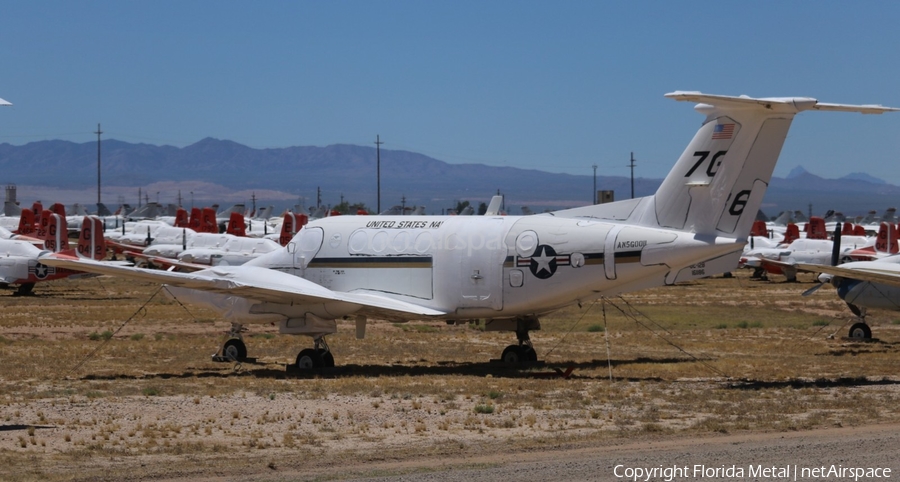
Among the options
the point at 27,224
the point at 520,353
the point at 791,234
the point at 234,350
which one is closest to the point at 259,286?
the point at 234,350

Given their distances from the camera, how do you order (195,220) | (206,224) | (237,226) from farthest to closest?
(195,220) < (206,224) < (237,226)

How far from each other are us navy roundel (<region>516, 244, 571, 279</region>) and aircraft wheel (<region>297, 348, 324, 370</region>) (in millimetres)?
4433

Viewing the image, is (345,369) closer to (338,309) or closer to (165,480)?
(338,309)

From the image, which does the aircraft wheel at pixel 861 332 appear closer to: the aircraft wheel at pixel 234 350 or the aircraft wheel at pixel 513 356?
the aircraft wheel at pixel 513 356

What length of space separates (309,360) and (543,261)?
504 centimetres

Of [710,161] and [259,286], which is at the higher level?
[710,161]

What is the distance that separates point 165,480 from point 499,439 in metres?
4.45

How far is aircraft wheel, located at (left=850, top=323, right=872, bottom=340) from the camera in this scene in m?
Result: 29.6

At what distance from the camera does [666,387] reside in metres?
19.6

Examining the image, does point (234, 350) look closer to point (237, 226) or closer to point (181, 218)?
point (237, 226)

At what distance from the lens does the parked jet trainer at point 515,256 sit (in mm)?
19594

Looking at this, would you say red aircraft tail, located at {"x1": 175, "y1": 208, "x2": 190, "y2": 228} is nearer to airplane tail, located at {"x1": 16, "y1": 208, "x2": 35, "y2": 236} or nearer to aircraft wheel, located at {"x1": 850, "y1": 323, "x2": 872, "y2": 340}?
airplane tail, located at {"x1": 16, "y1": 208, "x2": 35, "y2": 236}

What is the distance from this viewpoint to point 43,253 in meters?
45.5

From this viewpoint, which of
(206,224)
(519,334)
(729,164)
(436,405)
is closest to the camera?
(436,405)
